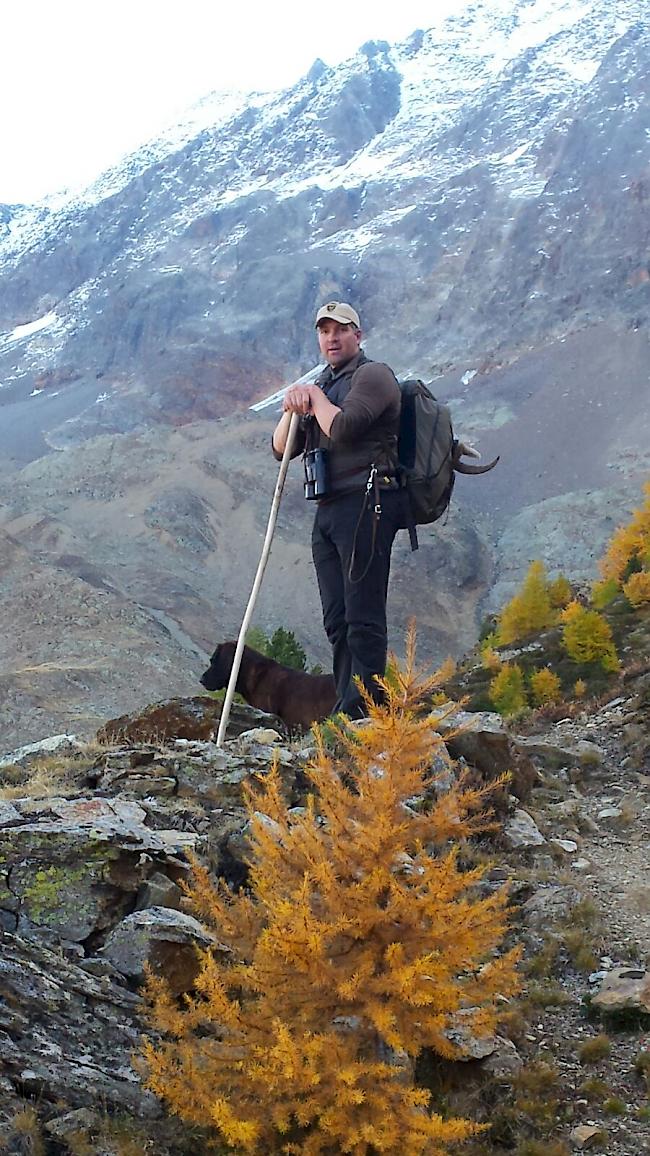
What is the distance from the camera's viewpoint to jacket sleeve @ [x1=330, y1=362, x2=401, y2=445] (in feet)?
18.7

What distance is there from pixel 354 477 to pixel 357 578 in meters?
0.63

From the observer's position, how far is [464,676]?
114 ft

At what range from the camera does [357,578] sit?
19.8 ft

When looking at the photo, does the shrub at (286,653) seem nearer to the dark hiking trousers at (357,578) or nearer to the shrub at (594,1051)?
the dark hiking trousers at (357,578)

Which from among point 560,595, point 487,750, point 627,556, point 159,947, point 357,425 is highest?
point 357,425

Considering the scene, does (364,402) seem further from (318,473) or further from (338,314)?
(338,314)

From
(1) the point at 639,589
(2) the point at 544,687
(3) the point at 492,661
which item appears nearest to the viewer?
(2) the point at 544,687

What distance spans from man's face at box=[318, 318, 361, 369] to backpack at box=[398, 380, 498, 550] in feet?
1.35

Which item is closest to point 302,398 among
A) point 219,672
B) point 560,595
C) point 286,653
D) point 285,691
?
point 285,691

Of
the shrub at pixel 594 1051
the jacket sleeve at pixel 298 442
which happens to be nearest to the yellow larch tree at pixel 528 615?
the jacket sleeve at pixel 298 442

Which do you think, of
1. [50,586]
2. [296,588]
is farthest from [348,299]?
[50,586]

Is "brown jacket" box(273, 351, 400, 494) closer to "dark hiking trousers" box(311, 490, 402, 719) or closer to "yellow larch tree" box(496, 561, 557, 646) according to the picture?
"dark hiking trousers" box(311, 490, 402, 719)

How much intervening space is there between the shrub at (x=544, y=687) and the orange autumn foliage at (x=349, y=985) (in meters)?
23.3

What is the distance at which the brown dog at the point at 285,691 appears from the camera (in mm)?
11023
